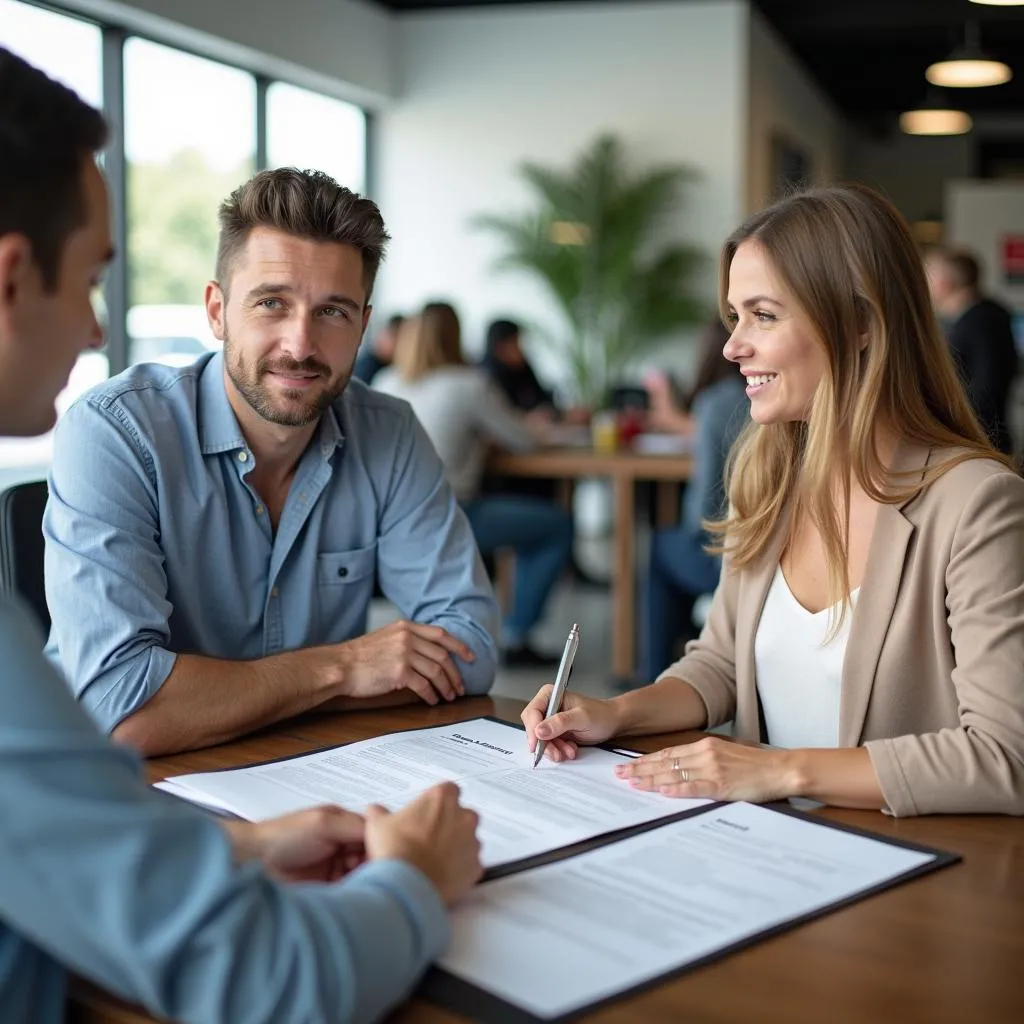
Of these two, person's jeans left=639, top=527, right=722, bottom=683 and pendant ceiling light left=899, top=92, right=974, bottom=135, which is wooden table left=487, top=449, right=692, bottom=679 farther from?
Result: pendant ceiling light left=899, top=92, right=974, bottom=135

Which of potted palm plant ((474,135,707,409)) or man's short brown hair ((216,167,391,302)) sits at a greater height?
potted palm plant ((474,135,707,409))

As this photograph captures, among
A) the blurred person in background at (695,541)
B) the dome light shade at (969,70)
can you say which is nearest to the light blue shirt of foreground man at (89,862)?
the blurred person in background at (695,541)

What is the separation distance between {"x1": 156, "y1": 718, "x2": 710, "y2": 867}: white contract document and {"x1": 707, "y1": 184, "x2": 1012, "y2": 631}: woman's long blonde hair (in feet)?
1.52

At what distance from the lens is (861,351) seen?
1.66m

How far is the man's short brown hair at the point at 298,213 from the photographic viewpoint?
1.81 m

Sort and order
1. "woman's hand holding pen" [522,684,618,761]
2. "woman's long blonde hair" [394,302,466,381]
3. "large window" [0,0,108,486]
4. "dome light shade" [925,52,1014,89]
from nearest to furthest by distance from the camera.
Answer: "woman's hand holding pen" [522,684,618,761] → "woman's long blonde hair" [394,302,466,381] → "large window" [0,0,108,486] → "dome light shade" [925,52,1014,89]

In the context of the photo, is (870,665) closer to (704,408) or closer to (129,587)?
(129,587)

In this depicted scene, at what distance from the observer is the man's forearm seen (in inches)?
59.2

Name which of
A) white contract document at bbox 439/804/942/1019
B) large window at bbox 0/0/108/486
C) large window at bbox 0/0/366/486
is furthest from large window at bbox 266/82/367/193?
white contract document at bbox 439/804/942/1019

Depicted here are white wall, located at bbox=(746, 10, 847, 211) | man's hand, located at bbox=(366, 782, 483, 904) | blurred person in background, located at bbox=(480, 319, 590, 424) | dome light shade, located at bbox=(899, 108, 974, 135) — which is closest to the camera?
man's hand, located at bbox=(366, 782, 483, 904)

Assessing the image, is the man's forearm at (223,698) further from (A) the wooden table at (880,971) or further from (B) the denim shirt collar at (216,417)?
(A) the wooden table at (880,971)

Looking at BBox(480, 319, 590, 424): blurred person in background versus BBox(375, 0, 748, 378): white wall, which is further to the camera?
BBox(375, 0, 748, 378): white wall

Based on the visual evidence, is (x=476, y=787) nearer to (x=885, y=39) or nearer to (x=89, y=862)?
(x=89, y=862)

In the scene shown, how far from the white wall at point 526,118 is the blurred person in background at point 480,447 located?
131 inches
